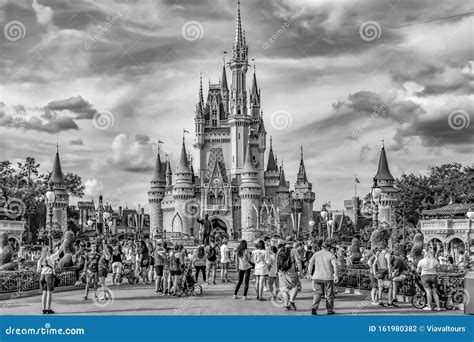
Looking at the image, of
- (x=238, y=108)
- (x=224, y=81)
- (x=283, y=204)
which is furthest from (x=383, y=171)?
(x=224, y=81)

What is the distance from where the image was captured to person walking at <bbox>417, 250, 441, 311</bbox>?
13.2 metres

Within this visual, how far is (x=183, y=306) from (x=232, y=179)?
7270 cm

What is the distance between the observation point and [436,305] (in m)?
13.4

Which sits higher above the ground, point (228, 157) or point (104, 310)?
point (228, 157)

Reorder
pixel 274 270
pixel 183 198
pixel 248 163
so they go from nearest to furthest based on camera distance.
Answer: pixel 274 270 → pixel 183 198 → pixel 248 163

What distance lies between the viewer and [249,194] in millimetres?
81938

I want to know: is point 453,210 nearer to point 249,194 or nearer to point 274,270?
point 249,194

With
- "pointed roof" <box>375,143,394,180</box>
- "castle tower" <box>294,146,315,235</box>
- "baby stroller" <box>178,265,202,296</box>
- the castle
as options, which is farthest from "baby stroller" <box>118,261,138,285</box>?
"castle tower" <box>294,146,315,235</box>

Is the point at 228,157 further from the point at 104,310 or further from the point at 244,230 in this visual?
the point at 104,310

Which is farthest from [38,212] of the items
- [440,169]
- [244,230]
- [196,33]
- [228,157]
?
[196,33]

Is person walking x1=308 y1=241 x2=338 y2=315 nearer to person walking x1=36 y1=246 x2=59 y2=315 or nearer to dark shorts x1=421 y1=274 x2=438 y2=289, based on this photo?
dark shorts x1=421 y1=274 x2=438 y2=289

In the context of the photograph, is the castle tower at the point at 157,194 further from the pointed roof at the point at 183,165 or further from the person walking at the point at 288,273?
the person walking at the point at 288,273

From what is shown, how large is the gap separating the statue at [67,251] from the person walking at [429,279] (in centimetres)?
894

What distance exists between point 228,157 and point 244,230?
15.6 metres
